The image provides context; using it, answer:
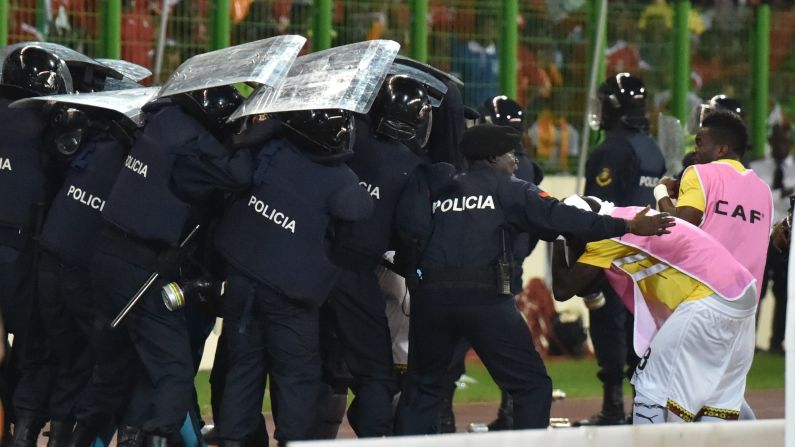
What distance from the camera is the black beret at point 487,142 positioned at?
8.06 m

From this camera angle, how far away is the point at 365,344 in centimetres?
815

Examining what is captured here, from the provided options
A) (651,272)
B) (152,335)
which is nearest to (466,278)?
(651,272)

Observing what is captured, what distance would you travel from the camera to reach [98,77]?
9.16 metres

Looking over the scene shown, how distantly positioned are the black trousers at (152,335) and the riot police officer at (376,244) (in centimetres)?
83

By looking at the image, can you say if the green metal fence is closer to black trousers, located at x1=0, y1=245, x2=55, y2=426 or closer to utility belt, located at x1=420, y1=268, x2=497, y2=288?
black trousers, located at x1=0, y1=245, x2=55, y2=426

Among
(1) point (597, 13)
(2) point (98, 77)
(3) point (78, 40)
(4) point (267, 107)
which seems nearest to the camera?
(4) point (267, 107)

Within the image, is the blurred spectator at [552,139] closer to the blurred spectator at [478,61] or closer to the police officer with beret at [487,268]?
the blurred spectator at [478,61]

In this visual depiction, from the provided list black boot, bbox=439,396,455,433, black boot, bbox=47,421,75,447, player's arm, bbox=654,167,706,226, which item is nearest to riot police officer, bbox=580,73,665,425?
black boot, bbox=439,396,455,433

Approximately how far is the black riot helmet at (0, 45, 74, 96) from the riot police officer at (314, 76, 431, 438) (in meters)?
1.64

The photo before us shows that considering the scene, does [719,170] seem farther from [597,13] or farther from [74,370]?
[597,13]

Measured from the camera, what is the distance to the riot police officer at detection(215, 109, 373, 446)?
7598 mm

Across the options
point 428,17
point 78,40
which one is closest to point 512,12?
point 428,17

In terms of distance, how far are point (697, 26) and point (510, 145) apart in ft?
24.1

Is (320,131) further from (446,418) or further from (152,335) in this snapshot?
(446,418)
